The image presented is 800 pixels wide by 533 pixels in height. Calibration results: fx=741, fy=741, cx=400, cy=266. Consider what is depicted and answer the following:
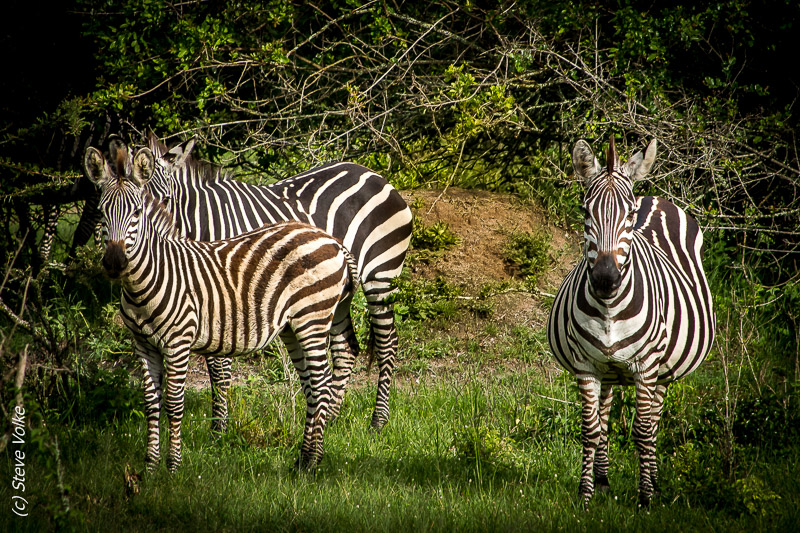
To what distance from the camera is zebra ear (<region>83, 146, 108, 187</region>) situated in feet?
16.9

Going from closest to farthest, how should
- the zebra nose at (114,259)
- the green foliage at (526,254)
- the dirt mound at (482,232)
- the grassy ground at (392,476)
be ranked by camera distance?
the grassy ground at (392,476) < the zebra nose at (114,259) < the green foliage at (526,254) < the dirt mound at (482,232)

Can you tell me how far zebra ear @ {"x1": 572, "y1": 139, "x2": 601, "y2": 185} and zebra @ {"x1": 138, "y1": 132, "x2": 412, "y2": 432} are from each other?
243cm

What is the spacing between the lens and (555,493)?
500cm

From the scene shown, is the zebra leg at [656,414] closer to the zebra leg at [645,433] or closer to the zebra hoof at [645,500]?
the zebra leg at [645,433]

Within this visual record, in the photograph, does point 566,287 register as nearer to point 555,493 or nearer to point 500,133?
point 555,493

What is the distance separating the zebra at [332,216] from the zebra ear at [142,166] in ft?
3.93

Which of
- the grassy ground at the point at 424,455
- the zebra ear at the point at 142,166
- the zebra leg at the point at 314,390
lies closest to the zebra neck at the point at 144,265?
the zebra ear at the point at 142,166

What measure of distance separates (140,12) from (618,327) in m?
5.74

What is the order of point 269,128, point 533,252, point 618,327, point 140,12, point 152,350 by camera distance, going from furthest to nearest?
point 269,128, point 533,252, point 140,12, point 152,350, point 618,327

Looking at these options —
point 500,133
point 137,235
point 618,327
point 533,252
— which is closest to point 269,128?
point 500,133

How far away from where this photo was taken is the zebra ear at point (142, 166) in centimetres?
522

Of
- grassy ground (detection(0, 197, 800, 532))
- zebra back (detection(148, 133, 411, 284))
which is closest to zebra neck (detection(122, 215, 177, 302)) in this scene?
grassy ground (detection(0, 197, 800, 532))

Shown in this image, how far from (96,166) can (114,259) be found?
74cm

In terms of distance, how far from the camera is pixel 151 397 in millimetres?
5355
